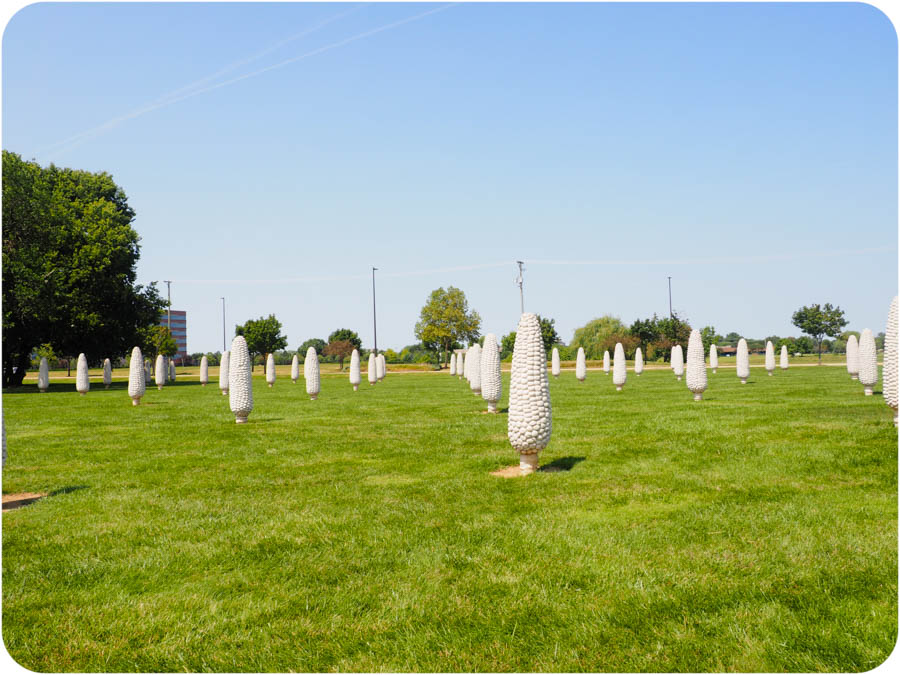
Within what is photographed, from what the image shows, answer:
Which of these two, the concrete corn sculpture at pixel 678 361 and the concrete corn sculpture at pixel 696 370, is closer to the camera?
the concrete corn sculpture at pixel 696 370

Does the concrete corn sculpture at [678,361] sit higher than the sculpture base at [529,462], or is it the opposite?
the concrete corn sculpture at [678,361]

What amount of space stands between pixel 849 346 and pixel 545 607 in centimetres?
3611

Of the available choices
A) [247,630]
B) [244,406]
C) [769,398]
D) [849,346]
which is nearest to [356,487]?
[247,630]

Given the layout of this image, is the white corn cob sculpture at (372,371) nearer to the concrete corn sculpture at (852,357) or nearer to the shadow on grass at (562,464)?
the concrete corn sculpture at (852,357)

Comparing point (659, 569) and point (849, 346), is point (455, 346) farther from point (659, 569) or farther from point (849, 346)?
point (659, 569)

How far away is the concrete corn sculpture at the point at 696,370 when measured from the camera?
25703mm

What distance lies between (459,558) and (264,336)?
9469cm

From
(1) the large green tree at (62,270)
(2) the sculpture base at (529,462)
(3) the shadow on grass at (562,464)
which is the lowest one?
(3) the shadow on grass at (562,464)

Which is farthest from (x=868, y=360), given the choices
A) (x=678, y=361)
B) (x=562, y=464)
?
(x=678, y=361)

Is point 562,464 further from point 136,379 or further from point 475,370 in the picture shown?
point 136,379

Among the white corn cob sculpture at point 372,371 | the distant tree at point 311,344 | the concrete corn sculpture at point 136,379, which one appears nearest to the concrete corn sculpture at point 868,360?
the concrete corn sculpture at point 136,379

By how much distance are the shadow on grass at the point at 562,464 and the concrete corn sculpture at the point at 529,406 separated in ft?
1.59

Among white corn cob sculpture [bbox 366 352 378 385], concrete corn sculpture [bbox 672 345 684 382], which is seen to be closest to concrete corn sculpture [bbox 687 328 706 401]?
concrete corn sculpture [bbox 672 345 684 382]

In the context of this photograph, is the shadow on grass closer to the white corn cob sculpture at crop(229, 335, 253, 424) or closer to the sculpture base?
the sculpture base
